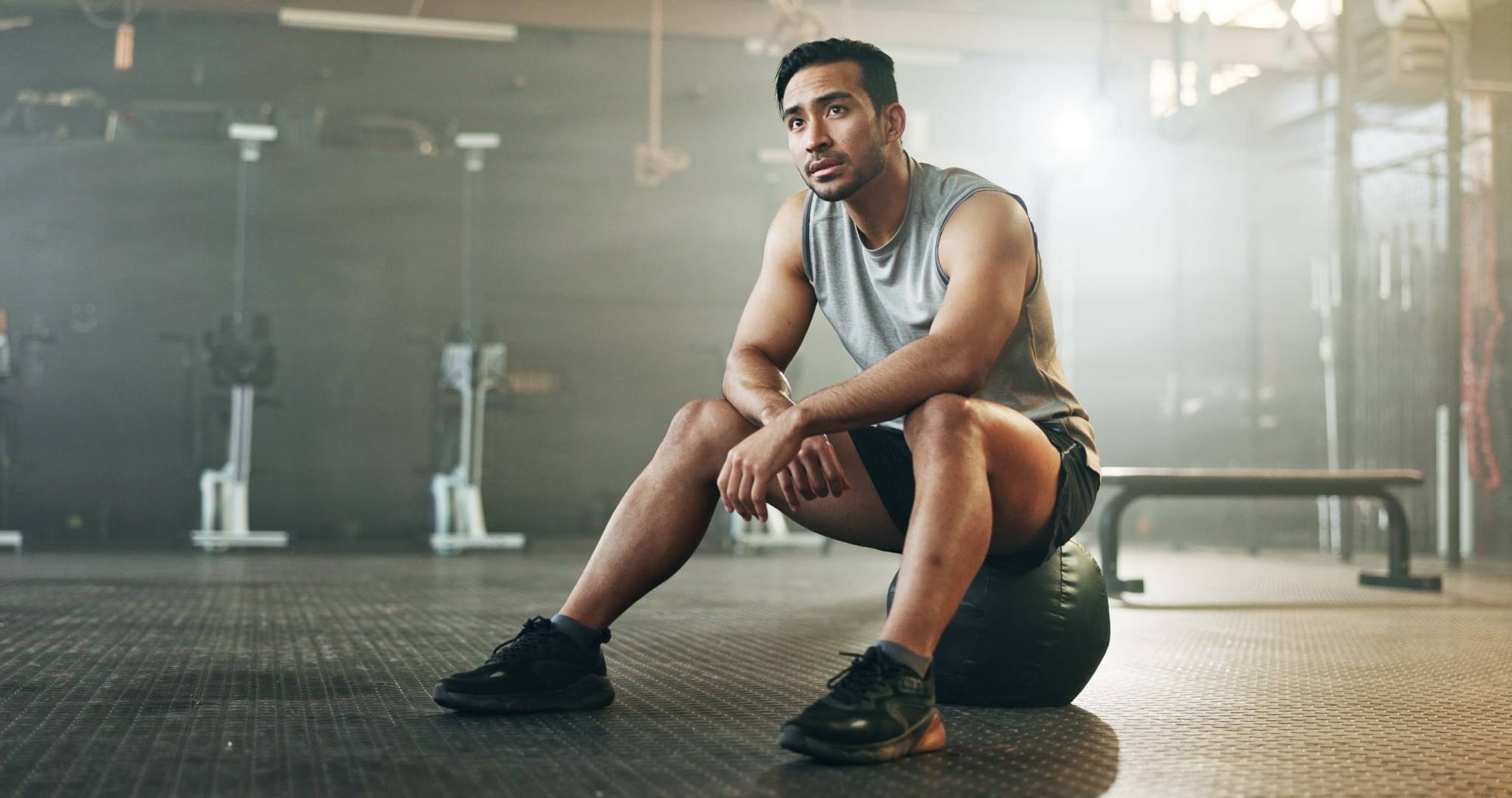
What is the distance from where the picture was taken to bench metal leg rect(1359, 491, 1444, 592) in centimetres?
424

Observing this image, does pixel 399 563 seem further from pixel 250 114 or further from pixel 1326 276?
pixel 1326 276

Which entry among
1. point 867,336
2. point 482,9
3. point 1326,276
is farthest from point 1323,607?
point 482,9

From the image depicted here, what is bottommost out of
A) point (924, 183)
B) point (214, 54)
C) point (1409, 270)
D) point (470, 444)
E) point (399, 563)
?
point (399, 563)

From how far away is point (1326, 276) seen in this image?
7.04m

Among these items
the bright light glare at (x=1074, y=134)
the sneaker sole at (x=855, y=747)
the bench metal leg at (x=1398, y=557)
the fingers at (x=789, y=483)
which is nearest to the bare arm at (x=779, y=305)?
the fingers at (x=789, y=483)

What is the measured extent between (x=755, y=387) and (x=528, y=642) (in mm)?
436

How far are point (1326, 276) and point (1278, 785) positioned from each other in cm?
642

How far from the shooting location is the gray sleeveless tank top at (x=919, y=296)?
171cm

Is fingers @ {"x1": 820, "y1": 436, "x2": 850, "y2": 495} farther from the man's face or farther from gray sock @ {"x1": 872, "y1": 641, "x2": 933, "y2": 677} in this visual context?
the man's face

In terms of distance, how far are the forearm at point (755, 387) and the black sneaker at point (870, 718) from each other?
1.17 feet

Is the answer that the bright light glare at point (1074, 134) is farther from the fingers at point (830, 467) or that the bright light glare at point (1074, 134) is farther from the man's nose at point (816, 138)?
the fingers at point (830, 467)

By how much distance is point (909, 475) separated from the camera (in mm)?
1696

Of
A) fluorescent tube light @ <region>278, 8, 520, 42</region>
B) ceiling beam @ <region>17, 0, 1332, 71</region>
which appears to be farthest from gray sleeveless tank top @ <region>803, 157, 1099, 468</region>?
fluorescent tube light @ <region>278, 8, 520, 42</region>

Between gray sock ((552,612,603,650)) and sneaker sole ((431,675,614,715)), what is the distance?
0.16 ft
